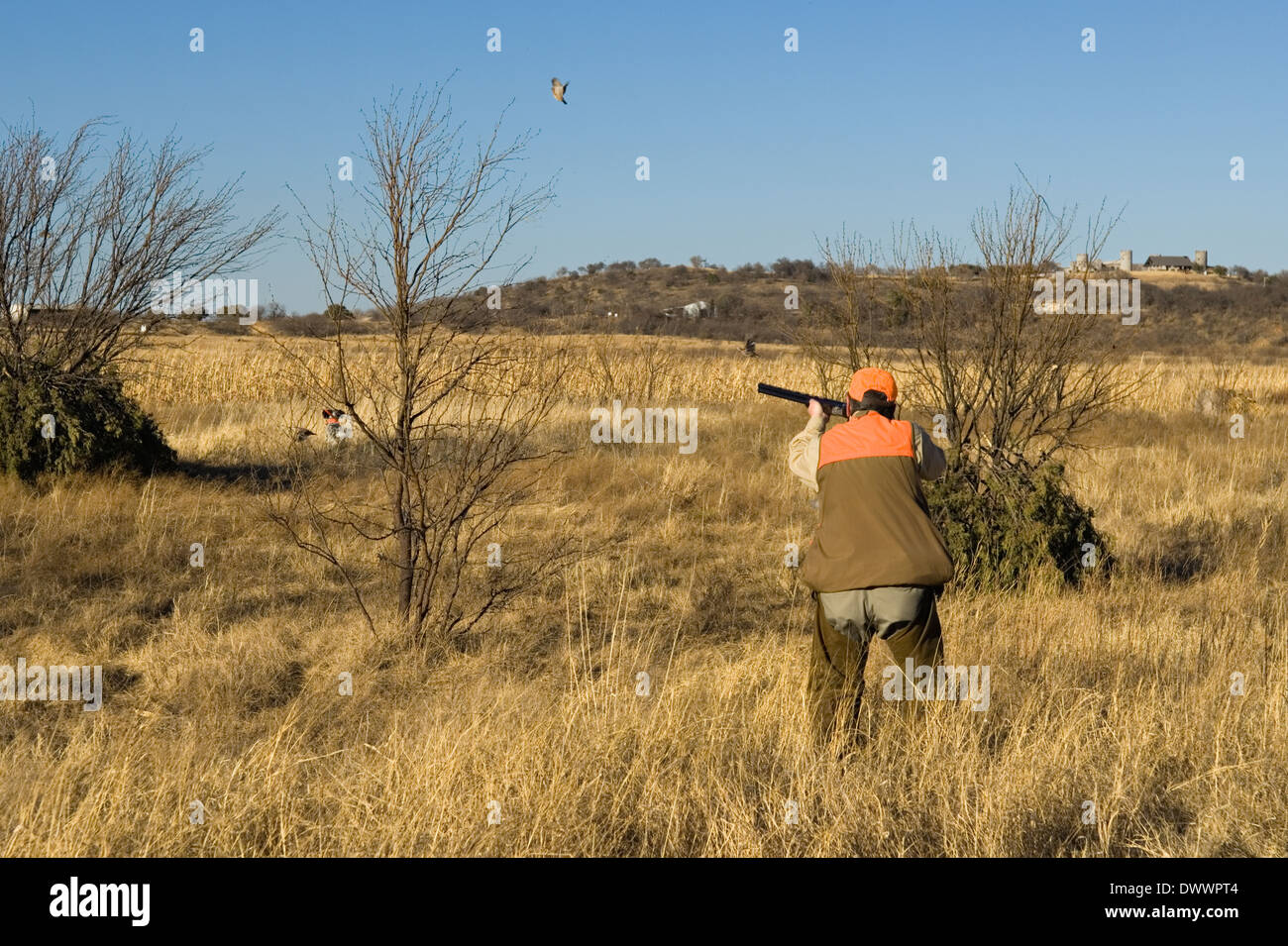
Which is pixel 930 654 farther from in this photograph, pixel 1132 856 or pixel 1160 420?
pixel 1160 420

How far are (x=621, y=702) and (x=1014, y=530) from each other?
4235mm

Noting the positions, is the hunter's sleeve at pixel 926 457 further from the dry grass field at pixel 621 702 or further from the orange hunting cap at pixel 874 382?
the dry grass field at pixel 621 702

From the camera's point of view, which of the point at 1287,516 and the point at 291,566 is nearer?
the point at 291,566

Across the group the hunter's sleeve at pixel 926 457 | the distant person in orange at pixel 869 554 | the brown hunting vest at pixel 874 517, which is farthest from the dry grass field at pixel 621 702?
the hunter's sleeve at pixel 926 457

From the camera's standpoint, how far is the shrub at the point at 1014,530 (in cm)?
862

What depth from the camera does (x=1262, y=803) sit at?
467 centimetres

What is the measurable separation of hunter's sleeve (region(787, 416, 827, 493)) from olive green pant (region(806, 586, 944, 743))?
23.0 inches

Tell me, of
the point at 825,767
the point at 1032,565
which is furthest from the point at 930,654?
the point at 1032,565

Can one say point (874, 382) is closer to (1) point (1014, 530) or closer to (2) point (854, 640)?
(2) point (854, 640)

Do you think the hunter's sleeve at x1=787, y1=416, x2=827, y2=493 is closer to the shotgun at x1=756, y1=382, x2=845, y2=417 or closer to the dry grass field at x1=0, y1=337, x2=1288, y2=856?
the shotgun at x1=756, y1=382, x2=845, y2=417

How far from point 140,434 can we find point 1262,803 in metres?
11.5

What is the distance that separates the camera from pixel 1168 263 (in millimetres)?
91188

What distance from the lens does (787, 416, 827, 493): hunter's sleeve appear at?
17.5 feet

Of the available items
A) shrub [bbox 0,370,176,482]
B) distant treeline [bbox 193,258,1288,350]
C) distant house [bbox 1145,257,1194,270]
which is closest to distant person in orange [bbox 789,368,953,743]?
shrub [bbox 0,370,176,482]
